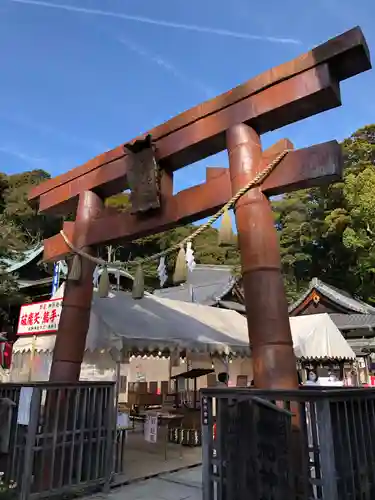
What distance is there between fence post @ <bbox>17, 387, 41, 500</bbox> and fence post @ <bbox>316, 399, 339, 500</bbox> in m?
3.33

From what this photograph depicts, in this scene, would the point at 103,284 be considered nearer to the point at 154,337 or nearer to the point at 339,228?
the point at 154,337

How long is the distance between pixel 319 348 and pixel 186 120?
9583 mm

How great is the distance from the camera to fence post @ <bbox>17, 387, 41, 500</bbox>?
462 centimetres

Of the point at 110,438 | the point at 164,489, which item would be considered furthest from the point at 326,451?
the point at 110,438

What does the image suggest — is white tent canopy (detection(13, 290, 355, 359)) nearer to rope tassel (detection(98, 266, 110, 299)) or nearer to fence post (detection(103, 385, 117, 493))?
rope tassel (detection(98, 266, 110, 299))

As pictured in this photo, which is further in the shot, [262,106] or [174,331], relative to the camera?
[174,331]

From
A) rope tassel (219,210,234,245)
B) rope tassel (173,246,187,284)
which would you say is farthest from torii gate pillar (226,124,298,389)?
rope tassel (173,246,187,284)

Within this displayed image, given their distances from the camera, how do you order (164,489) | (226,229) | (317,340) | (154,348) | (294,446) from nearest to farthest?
(294,446) < (226,229) < (164,489) < (154,348) < (317,340)

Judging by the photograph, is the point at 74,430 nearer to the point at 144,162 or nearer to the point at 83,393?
the point at 83,393

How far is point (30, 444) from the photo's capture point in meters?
4.75

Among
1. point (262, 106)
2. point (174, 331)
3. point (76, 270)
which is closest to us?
point (262, 106)

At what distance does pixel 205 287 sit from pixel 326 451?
24.7 m

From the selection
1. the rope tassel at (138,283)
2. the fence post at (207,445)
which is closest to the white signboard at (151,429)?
the rope tassel at (138,283)

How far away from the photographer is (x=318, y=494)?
317 centimetres
